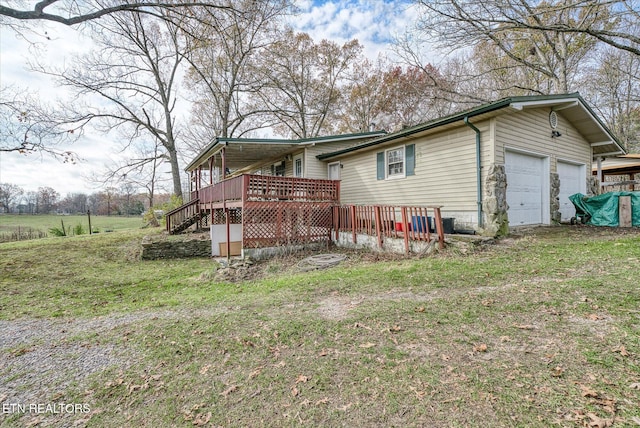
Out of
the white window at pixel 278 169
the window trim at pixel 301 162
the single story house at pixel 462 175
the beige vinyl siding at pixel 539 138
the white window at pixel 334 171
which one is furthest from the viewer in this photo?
the white window at pixel 278 169

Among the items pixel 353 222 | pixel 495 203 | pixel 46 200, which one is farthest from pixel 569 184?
pixel 46 200

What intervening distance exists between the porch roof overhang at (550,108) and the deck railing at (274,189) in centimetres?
237

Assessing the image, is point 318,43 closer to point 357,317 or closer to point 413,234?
point 413,234

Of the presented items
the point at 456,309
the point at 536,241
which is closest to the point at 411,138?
the point at 536,241

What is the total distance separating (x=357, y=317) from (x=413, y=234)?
4.45m

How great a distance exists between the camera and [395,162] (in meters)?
11.0

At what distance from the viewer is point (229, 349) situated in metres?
3.19

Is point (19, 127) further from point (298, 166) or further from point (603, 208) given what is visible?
point (603, 208)

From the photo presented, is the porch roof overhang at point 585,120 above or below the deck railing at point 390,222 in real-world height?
above

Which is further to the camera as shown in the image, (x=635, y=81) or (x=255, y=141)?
(x=635, y=81)

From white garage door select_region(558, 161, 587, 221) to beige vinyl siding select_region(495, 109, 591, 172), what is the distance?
27 centimetres

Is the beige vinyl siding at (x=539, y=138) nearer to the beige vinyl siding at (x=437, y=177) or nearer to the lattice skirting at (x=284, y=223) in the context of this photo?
the beige vinyl siding at (x=437, y=177)

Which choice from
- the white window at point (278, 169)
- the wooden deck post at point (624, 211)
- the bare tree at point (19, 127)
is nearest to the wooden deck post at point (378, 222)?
the wooden deck post at point (624, 211)

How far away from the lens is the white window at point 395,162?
10719 mm
